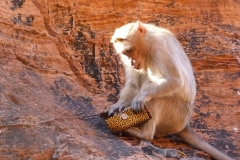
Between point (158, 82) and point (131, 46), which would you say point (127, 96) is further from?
point (131, 46)

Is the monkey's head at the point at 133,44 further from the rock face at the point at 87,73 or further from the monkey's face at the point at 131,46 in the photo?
the rock face at the point at 87,73

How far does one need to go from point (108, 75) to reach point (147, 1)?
173cm

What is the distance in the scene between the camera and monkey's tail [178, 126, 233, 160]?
6492 mm

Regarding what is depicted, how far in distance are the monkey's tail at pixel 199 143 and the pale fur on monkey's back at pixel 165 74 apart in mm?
119

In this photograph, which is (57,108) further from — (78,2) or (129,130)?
(78,2)

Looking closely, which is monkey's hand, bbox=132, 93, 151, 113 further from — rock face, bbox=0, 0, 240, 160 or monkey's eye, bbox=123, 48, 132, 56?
monkey's eye, bbox=123, 48, 132, 56

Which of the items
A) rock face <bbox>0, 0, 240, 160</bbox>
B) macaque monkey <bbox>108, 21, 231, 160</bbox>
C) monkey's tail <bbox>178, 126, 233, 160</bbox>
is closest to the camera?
rock face <bbox>0, 0, 240, 160</bbox>

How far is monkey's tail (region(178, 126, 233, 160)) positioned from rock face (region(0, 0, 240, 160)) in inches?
4.1

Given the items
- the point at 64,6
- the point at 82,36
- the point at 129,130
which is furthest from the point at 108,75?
the point at 129,130

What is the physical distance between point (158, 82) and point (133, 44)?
584 mm

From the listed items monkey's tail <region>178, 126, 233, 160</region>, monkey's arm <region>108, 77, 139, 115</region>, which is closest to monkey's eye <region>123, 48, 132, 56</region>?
monkey's arm <region>108, 77, 139, 115</region>

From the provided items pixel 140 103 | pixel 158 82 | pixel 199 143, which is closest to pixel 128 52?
pixel 158 82

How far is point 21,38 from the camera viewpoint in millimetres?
7207

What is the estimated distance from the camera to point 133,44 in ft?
21.1
